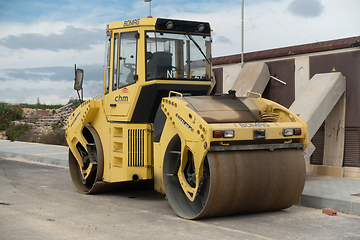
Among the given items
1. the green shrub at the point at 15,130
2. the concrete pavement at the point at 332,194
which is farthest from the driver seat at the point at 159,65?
the green shrub at the point at 15,130

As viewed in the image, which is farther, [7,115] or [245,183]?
[7,115]

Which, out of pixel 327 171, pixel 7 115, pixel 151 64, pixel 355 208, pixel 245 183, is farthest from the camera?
pixel 7 115

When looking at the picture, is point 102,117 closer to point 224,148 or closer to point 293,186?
point 224,148

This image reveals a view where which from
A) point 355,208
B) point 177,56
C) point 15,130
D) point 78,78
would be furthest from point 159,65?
point 15,130

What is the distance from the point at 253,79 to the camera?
39.0ft

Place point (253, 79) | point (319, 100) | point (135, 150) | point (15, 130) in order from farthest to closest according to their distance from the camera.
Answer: point (15, 130) < point (253, 79) < point (319, 100) < point (135, 150)

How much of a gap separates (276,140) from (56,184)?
5743 millimetres

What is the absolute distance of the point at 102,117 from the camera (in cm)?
845

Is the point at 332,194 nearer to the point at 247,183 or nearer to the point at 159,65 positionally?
the point at 247,183

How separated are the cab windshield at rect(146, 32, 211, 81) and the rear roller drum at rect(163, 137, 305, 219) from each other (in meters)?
1.51

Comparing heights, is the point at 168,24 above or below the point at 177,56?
above

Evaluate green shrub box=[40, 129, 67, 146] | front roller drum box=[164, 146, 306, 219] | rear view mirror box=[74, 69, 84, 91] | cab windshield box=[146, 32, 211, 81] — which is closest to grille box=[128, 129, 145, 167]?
cab windshield box=[146, 32, 211, 81]

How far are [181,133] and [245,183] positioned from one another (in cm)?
119

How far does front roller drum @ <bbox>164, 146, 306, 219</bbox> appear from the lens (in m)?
5.88
